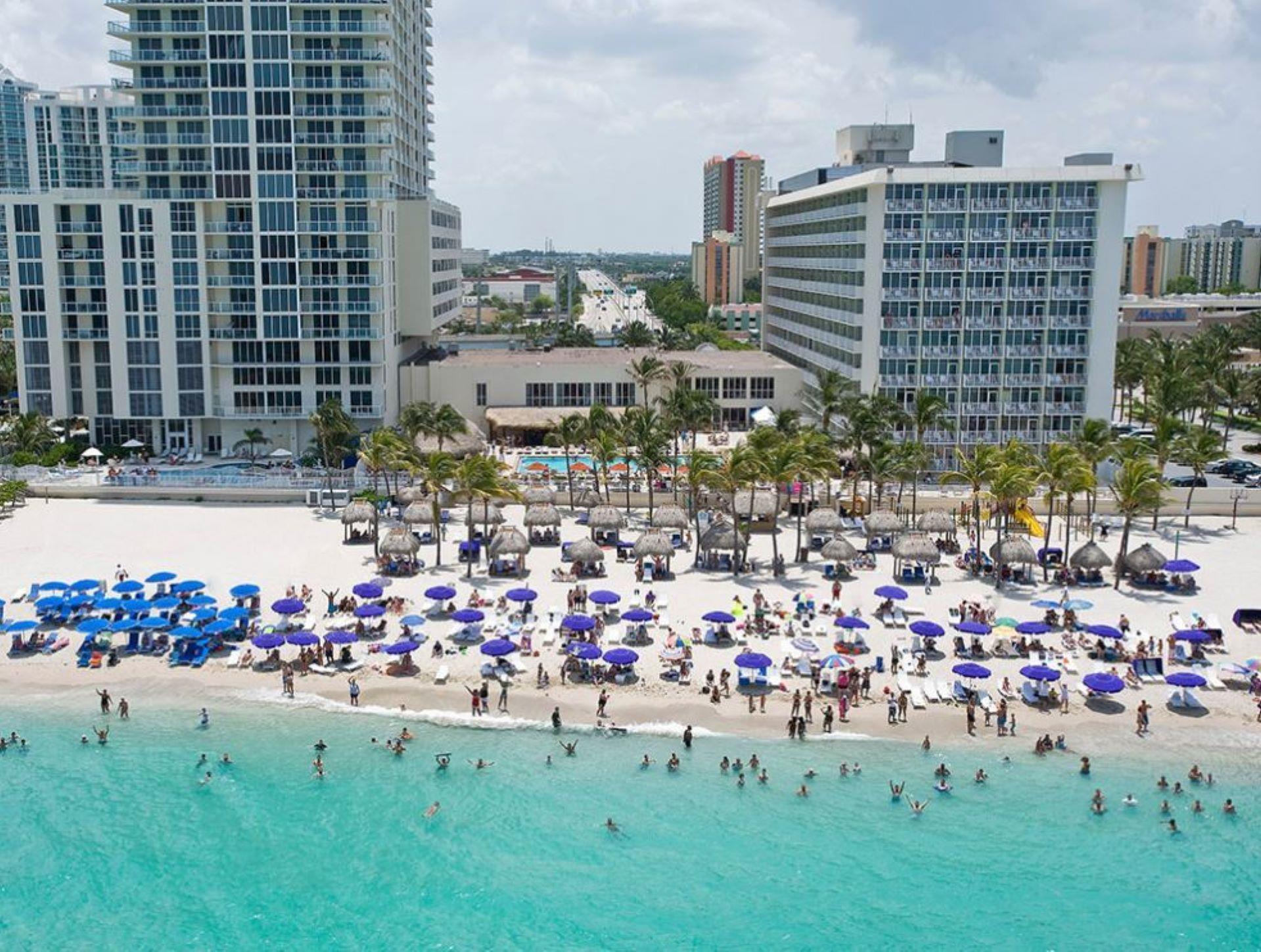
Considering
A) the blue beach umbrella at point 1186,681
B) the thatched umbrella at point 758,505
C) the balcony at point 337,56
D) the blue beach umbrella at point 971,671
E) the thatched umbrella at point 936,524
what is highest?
the balcony at point 337,56

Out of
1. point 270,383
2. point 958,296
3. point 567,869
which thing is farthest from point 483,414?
point 567,869

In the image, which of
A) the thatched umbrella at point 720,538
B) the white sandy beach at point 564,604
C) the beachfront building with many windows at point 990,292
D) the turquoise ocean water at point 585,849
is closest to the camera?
the turquoise ocean water at point 585,849

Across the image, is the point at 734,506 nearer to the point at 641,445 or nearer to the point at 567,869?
the point at 641,445

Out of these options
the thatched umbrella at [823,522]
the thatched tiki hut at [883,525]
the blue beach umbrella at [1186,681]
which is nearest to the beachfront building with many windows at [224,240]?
the thatched umbrella at [823,522]

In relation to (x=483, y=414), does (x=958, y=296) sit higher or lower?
higher

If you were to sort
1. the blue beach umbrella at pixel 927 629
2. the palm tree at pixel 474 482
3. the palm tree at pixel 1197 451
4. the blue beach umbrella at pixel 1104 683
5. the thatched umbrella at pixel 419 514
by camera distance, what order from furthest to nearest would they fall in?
the palm tree at pixel 1197 451
the thatched umbrella at pixel 419 514
the palm tree at pixel 474 482
the blue beach umbrella at pixel 927 629
the blue beach umbrella at pixel 1104 683

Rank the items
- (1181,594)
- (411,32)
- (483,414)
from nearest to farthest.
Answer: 1. (1181,594)
2. (483,414)
3. (411,32)

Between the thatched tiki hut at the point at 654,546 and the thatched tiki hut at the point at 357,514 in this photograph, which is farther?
the thatched tiki hut at the point at 357,514

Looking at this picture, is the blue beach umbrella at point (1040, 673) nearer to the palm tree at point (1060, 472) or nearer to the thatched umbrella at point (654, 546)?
the palm tree at point (1060, 472)
